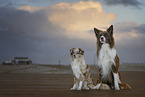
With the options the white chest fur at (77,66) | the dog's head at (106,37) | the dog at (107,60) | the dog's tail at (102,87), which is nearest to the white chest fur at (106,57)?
the dog at (107,60)

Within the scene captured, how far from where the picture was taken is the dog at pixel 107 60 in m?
6.40

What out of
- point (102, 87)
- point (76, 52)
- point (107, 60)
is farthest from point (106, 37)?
point (102, 87)

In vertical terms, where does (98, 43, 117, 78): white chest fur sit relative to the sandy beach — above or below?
above

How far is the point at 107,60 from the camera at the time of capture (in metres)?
6.46

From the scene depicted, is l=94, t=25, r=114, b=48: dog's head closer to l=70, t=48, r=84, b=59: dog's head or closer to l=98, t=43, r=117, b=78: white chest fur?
l=98, t=43, r=117, b=78: white chest fur

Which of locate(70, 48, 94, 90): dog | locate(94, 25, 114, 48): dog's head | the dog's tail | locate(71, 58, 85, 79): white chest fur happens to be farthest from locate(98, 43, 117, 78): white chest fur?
locate(71, 58, 85, 79): white chest fur

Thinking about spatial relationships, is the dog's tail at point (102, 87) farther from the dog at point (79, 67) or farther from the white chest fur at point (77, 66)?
the white chest fur at point (77, 66)

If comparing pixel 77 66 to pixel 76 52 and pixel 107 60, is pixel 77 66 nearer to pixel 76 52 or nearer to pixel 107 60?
pixel 76 52

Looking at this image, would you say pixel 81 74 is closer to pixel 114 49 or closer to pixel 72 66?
pixel 72 66

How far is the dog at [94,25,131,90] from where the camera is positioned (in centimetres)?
640

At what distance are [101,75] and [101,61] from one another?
0.51 metres

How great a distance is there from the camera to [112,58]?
6453 millimetres

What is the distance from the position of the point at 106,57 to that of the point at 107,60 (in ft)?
0.37

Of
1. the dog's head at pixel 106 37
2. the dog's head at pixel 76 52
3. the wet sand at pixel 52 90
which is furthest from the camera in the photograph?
the dog's head at pixel 106 37
